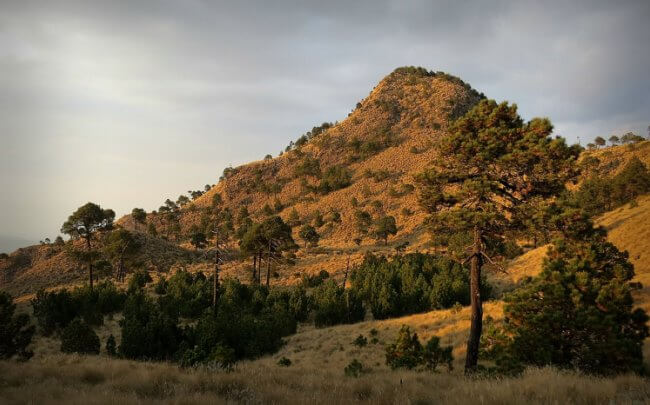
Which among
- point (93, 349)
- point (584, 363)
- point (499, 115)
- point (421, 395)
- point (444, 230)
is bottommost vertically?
point (93, 349)

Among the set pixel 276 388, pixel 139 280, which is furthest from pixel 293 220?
pixel 276 388

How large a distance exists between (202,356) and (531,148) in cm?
1458

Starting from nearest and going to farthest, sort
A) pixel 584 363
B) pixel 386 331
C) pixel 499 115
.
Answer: pixel 584 363
pixel 499 115
pixel 386 331

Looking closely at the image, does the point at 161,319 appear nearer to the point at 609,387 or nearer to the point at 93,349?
the point at 93,349

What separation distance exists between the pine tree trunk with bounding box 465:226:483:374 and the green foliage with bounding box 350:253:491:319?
20.5 meters

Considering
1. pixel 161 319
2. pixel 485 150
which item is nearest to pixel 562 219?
pixel 485 150

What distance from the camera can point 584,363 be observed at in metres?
11.7

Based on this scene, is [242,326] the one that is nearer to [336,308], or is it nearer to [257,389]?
[336,308]

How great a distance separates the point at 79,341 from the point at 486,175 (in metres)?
24.5

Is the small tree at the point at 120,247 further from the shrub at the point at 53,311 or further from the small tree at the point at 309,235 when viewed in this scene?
the small tree at the point at 309,235

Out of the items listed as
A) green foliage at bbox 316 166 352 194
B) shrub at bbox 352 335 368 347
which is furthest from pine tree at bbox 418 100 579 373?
green foliage at bbox 316 166 352 194

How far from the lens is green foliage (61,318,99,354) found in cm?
2134

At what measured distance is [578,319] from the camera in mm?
12242

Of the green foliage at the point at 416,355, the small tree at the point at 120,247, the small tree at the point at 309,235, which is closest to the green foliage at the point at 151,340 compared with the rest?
the green foliage at the point at 416,355
